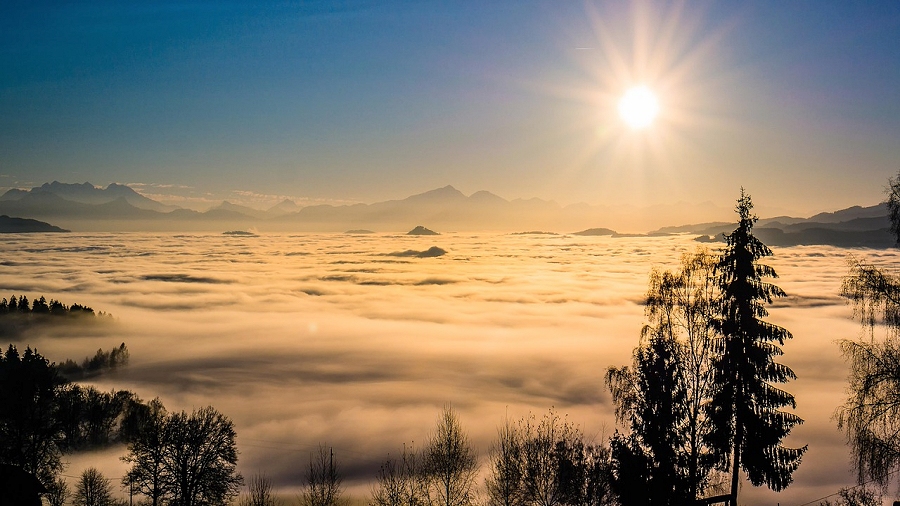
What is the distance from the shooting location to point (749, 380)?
23.5 m

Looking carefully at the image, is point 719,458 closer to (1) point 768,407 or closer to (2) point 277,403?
(1) point 768,407

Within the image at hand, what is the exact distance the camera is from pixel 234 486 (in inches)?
1900

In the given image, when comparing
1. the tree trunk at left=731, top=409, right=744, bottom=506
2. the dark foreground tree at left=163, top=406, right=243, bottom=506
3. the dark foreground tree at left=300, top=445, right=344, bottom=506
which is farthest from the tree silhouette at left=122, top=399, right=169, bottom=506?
the tree trunk at left=731, top=409, right=744, bottom=506

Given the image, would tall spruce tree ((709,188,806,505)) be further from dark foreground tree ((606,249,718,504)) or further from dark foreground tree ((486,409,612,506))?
dark foreground tree ((486,409,612,506))

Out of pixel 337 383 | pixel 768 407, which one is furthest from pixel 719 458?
pixel 337 383

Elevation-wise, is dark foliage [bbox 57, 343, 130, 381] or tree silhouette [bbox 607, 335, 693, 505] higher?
tree silhouette [bbox 607, 335, 693, 505]

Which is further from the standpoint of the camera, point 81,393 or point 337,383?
point 337,383

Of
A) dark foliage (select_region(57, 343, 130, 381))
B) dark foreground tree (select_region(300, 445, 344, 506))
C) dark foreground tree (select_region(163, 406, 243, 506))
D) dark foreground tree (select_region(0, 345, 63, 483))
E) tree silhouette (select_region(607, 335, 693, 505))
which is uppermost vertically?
tree silhouette (select_region(607, 335, 693, 505))

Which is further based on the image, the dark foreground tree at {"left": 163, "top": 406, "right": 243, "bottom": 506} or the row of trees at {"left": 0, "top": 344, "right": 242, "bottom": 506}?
the dark foreground tree at {"left": 163, "top": 406, "right": 243, "bottom": 506}

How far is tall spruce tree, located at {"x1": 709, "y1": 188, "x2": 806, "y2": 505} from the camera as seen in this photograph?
23312 millimetres

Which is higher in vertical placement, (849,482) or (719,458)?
(719,458)

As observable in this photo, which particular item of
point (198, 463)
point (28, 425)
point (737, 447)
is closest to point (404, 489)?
point (198, 463)

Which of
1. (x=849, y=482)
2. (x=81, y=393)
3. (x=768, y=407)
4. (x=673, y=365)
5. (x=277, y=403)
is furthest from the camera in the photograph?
(x=277, y=403)

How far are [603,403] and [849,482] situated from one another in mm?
68440
